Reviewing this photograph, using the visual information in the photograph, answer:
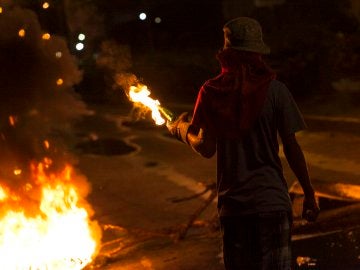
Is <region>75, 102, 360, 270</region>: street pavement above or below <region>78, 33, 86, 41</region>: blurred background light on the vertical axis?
below

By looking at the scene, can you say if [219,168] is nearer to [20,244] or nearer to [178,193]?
[20,244]

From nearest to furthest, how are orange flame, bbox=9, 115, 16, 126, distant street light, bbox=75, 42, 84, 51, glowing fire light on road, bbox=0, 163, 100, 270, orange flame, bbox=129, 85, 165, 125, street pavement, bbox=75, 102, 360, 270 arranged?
1. orange flame, bbox=129, 85, 165, 125
2. street pavement, bbox=75, 102, 360, 270
3. glowing fire light on road, bbox=0, 163, 100, 270
4. orange flame, bbox=9, 115, 16, 126
5. distant street light, bbox=75, 42, 84, 51

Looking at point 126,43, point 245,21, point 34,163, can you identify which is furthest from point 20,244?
point 126,43

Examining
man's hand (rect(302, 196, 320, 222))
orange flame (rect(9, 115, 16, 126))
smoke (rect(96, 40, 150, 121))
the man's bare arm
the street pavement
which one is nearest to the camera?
the man's bare arm

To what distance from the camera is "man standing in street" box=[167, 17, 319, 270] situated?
2979 millimetres

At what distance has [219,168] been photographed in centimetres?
319

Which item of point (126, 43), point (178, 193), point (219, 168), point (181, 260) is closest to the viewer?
point (219, 168)

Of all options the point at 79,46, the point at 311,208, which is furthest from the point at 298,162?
the point at 79,46

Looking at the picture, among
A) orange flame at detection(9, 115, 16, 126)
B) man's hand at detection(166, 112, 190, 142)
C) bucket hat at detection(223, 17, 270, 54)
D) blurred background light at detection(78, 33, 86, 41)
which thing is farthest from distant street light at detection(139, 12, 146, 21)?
bucket hat at detection(223, 17, 270, 54)

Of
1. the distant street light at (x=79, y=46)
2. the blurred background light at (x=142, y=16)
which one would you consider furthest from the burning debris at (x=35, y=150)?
the blurred background light at (x=142, y=16)

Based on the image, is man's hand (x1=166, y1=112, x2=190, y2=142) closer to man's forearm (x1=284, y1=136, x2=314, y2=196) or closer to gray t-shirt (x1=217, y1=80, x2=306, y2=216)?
gray t-shirt (x1=217, y1=80, x2=306, y2=216)

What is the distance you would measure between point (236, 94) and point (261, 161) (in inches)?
15.7

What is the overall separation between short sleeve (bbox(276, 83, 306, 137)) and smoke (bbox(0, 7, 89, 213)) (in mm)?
3195

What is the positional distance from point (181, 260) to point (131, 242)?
3.11 ft
